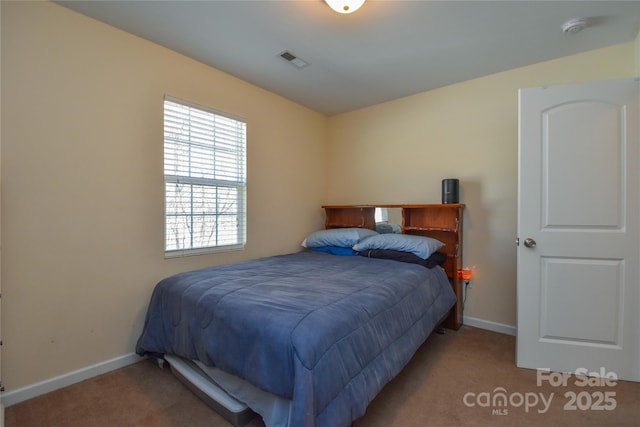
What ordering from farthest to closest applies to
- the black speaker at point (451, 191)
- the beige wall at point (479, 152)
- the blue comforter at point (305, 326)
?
the black speaker at point (451, 191) < the beige wall at point (479, 152) < the blue comforter at point (305, 326)

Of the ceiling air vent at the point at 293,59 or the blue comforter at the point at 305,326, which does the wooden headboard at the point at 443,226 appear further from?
the ceiling air vent at the point at 293,59

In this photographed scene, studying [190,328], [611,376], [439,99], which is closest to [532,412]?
[611,376]

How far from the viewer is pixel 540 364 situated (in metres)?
2.12

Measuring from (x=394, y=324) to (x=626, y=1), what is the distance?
7.97ft

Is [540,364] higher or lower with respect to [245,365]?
lower

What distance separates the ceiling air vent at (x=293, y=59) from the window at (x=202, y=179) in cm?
76

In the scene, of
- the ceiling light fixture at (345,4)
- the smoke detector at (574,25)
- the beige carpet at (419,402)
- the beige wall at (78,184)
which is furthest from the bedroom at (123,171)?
the ceiling light fixture at (345,4)

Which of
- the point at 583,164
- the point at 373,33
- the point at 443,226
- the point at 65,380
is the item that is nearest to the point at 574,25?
the point at 583,164

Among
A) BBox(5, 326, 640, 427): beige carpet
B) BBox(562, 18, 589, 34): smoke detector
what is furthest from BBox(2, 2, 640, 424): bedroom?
BBox(562, 18, 589, 34): smoke detector

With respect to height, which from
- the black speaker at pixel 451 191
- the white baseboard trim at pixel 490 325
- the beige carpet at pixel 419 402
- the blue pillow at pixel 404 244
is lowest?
the beige carpet at pixel 419 402

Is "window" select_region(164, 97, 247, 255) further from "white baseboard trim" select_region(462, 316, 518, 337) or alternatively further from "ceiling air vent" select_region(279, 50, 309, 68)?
"white baseboard trim" select_region(462, 316, 518, 337)

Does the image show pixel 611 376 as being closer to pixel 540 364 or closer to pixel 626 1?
pixel 540 364

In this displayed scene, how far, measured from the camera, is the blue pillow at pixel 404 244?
104 inches

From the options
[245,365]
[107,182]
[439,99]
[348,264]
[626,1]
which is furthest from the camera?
[439,99]
